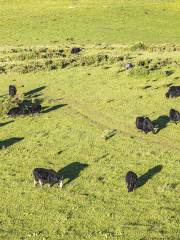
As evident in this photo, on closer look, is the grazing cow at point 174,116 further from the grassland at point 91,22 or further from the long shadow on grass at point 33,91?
the grassland at point 91,22

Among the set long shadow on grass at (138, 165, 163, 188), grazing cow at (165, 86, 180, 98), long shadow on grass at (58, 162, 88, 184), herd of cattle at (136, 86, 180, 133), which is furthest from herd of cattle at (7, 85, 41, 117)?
long shadow on grass at (138, 165, 163, 188)

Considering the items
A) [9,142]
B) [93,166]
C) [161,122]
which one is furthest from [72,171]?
[161,122]

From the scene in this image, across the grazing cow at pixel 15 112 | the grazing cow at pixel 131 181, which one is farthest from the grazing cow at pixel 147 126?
the grazing cow at pixel 15 112

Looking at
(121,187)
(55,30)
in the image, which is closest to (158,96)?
(121,187)

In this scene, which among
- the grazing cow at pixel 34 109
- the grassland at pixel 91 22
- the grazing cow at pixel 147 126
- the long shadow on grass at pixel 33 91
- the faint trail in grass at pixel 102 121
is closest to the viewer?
the faint trail in grass at pixel 102 121

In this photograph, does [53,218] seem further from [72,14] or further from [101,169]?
[72,14]

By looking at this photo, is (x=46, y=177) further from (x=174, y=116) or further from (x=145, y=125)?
(x=174, y=116)
